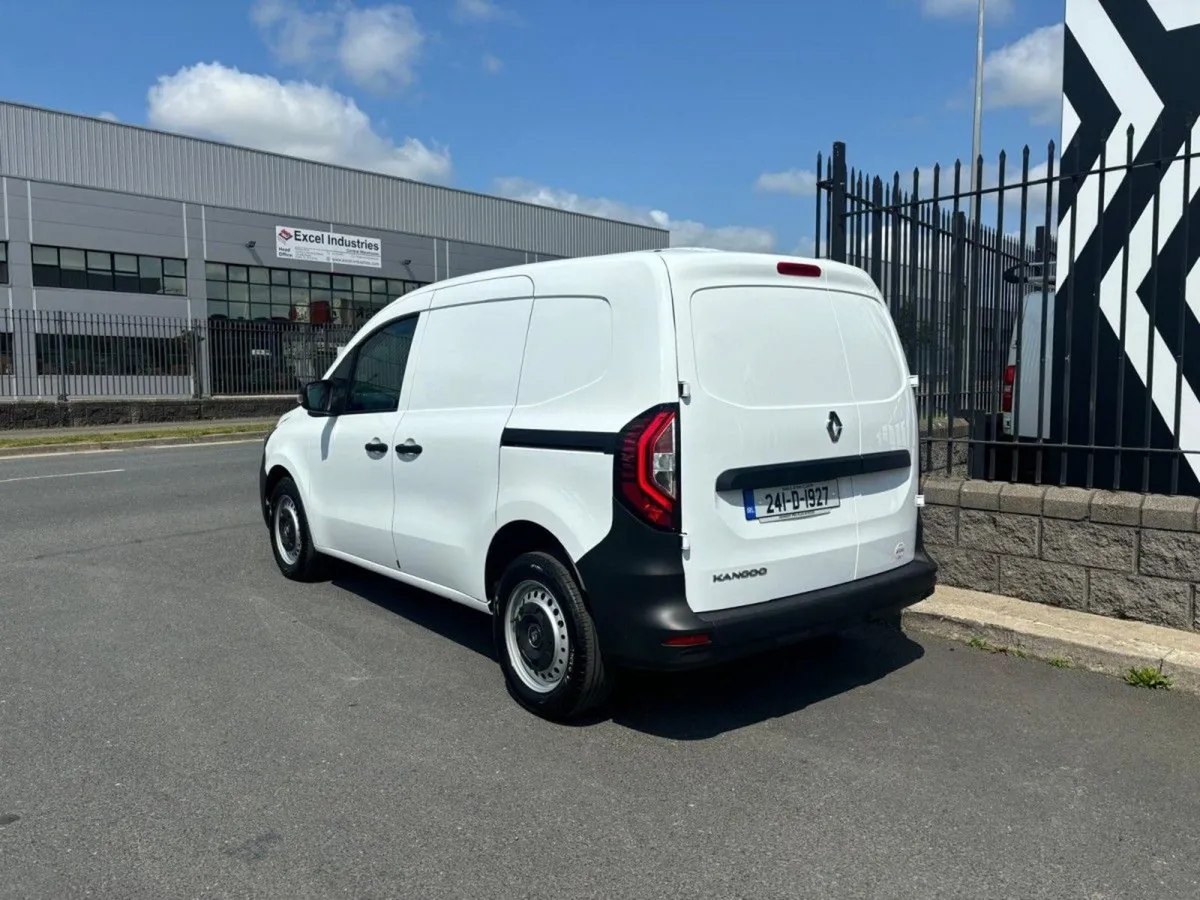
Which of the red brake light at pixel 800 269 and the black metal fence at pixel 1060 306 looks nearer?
the red brake light at pixel 800 269

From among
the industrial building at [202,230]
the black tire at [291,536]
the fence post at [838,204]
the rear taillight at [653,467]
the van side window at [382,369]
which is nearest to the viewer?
the rear taillight at [653,467]

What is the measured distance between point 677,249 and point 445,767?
2.32 metres

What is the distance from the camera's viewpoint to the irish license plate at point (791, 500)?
3840 mm

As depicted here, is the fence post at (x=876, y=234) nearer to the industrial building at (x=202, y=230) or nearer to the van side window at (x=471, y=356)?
the van side window at (x=471, y=356)

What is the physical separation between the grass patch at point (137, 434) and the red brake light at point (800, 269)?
15985 mm

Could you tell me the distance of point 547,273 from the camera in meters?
4.30

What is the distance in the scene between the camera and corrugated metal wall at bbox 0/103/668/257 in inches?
1332

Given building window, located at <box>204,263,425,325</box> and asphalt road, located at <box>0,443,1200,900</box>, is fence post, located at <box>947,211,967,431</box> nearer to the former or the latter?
asphalt road, located at <box>0,443,1200,900</box>

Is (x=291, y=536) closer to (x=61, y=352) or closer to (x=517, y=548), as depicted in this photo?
(x=517, y=548)

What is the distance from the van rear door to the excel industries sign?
3837 centimetres

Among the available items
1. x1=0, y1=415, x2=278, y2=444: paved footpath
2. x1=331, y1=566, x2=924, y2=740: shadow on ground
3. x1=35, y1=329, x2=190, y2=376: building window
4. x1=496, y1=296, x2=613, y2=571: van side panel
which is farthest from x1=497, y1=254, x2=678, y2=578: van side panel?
x1=35, y1=329, x2=190, y2=376: building window

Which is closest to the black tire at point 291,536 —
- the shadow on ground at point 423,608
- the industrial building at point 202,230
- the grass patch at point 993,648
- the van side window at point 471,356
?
the shadow on ground at point 423,608

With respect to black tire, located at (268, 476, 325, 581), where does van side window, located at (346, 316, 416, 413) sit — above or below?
above

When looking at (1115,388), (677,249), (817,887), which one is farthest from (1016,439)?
(817,887)
